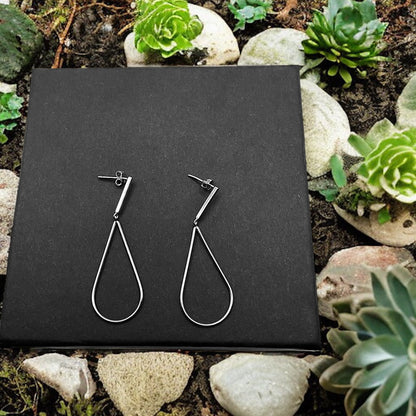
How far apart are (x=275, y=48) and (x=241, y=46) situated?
4.5 inches

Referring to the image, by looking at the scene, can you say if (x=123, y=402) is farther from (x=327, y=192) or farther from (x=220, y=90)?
(x=220, y=90)

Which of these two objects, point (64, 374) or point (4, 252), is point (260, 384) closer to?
point (64, 374)

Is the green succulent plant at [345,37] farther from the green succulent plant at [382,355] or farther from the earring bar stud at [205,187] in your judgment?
the green succulent plant at [382,355]

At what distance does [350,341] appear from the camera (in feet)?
3.72

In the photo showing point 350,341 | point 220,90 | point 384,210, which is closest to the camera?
point 350,341

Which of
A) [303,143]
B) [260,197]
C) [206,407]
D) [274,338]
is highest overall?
[303,143]

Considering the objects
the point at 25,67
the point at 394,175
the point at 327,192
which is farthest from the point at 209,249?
the point at 25,67

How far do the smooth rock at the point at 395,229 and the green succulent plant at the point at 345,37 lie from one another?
16.4 inches

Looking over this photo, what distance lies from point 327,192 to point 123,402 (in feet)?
2.32

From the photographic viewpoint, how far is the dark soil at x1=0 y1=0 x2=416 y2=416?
49.8 inches

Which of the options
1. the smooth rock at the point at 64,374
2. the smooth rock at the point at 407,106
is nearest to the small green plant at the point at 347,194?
the smooth rock at the point at 407,106

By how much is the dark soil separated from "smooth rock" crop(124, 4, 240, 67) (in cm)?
6

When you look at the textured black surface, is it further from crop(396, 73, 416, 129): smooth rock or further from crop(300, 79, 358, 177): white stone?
crop(396, 73, 416, 129): smooth rock

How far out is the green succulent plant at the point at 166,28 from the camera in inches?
60.2
